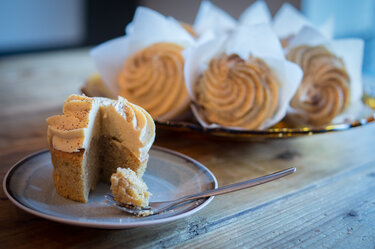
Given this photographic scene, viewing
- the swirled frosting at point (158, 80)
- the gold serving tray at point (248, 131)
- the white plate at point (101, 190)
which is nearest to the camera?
the white plate at point (101, 190)

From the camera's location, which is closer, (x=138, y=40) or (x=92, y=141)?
(x=92, y=141)

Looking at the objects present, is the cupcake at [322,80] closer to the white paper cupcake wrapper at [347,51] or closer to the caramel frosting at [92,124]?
the white paper cupcake wrapper at [347,51]

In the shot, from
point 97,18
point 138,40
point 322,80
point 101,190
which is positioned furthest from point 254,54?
point 97,18

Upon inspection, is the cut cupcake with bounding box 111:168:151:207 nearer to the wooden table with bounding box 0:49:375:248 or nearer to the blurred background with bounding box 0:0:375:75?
the wooden table with bounding box 0:49:375:248

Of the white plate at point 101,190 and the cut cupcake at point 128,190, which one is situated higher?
the cut cupcake at point 128,190

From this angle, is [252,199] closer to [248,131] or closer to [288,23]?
[248,131]

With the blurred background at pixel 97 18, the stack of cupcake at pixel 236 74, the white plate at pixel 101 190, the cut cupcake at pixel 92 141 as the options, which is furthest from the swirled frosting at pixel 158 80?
the blurred background at pixel 97 18

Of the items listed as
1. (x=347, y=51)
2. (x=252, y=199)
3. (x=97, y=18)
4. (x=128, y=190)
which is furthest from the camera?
(x=97, y=18)
